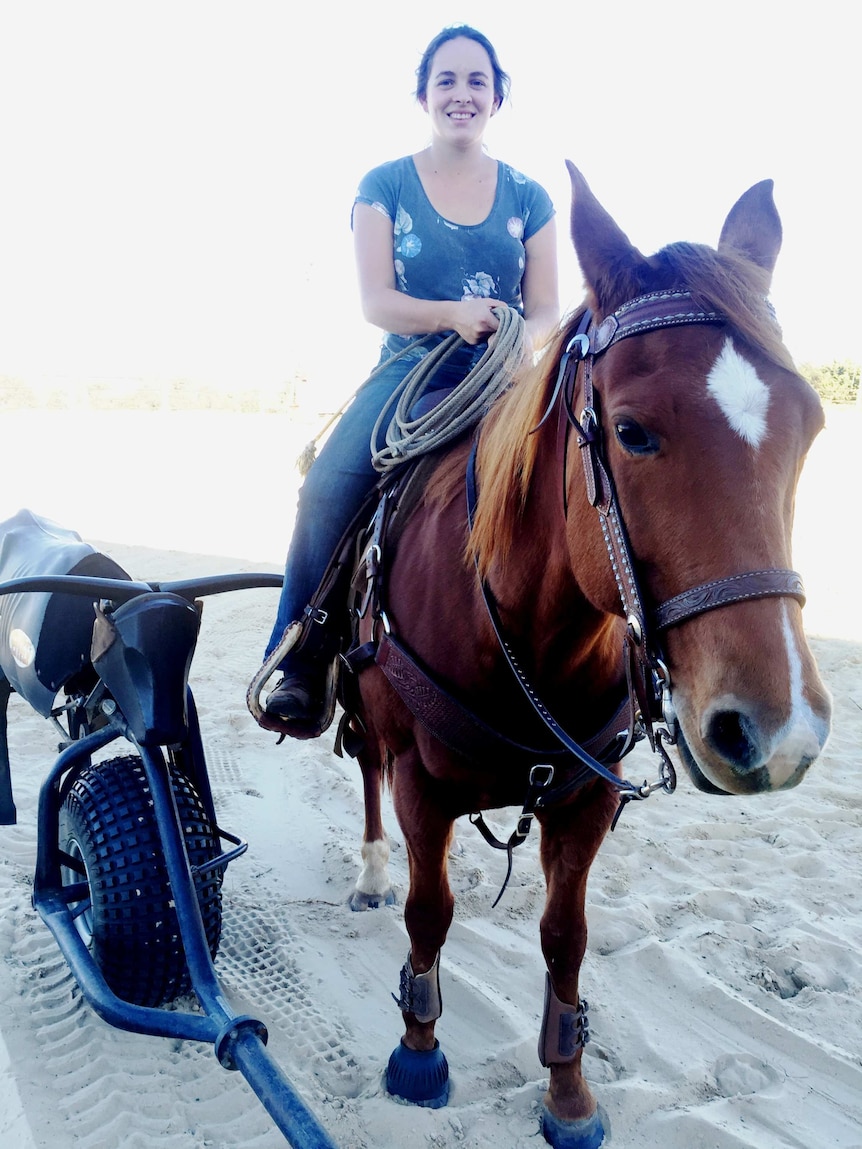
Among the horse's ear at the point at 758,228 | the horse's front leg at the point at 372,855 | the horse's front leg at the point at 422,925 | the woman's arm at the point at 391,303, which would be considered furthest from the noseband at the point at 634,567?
the horse's front leg at the point at 372,855

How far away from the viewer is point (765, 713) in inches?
41.6

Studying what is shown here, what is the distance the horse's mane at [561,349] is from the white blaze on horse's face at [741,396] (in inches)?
2.8

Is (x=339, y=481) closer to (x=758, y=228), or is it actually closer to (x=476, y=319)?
(x=476, y=319)

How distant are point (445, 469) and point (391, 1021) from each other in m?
1.84

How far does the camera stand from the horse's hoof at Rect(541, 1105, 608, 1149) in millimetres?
1994

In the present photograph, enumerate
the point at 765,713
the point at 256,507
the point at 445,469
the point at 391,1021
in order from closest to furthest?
A: the point at 765,713 < the point at 445,469 < the point at 391,1021 < the point at 256,507

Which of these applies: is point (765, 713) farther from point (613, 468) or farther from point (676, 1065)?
point (676, 1065)

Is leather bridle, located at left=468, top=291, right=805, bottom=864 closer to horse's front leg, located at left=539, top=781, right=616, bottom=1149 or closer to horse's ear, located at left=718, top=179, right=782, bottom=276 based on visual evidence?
horse's ear, located at left=718, top=179, right=782, bottom=276

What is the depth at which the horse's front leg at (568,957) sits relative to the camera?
203 cm

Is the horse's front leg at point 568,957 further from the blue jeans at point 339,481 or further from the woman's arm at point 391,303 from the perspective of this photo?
the woman's arm at point 391,303

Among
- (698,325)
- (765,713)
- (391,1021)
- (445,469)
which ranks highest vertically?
(698,325)

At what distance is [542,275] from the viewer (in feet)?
8.53

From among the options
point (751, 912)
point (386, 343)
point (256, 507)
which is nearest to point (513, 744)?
point (386, 343)

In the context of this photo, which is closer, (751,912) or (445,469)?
(445,469)
